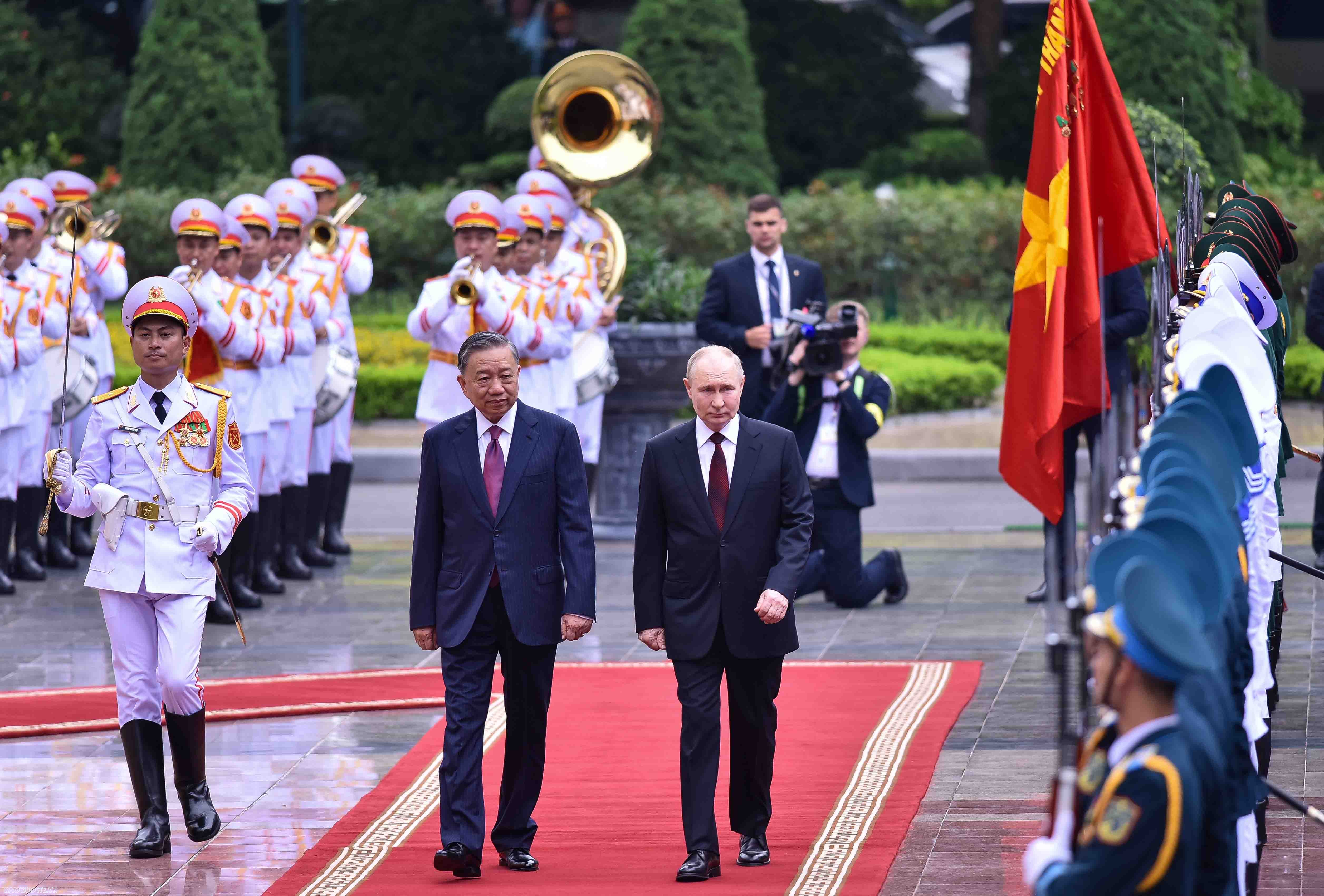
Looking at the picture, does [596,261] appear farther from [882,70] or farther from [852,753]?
[882,70]

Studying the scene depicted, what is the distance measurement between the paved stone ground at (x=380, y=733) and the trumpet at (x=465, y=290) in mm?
1610

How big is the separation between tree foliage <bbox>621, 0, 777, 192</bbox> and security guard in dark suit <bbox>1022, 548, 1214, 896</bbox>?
803 inches

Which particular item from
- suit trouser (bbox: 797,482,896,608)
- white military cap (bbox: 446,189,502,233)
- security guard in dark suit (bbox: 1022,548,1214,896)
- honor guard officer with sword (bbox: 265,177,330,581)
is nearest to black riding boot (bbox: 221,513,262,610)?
honor guard officer with sword (bbox: 265,177,330,581)

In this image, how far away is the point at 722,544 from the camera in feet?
20.3

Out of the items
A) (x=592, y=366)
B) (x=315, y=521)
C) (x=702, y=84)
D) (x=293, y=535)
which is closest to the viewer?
(x=293, y=535)

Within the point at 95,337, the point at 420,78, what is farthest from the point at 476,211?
the point at 420,78

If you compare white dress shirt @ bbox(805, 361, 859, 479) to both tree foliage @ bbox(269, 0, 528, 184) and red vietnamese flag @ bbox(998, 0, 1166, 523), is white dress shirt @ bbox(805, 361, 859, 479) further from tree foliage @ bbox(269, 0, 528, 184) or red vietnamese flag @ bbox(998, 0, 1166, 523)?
tree foliage @ bbox(269, 0, 528, 184)

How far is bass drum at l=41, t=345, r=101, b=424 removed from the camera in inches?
470

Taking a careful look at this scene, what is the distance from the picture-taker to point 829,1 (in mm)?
31781

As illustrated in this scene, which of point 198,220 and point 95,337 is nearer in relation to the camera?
point 198,220

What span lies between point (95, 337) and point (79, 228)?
84 centimetres

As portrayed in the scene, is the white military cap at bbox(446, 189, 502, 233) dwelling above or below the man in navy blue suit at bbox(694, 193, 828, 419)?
above

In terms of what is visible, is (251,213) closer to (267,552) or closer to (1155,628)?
(267,552)

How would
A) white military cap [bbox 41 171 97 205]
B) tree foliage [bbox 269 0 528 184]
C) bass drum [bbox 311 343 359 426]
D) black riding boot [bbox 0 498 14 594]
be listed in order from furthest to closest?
tree foliage [bbox 269 0 528 184] < white military cap [bbox 41 171 97 205] < bass drum [bbox 311 343 359 426] < black riding boot [bbox 0 498 14 594]
